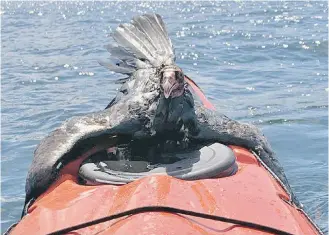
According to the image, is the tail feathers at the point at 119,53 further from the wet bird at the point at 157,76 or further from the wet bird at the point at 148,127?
the wet bird at the point at 148,127

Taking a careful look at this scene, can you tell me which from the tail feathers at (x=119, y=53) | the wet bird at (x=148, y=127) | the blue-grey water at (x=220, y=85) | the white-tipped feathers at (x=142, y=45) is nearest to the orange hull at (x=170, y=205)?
the wet bird at (x=148, y=127)

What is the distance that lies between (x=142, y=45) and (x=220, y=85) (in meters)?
5.53

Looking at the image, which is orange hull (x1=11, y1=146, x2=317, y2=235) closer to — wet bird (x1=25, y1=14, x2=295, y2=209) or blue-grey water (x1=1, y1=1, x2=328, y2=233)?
wet bird (x1=25, y1=14, x2=295, y2=209)

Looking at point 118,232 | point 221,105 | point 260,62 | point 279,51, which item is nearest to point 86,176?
point 118,232

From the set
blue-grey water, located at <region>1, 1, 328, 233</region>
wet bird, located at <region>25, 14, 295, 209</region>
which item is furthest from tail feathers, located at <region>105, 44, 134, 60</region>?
blue-grey water, located at <region>1, 1, 328, 233</region>

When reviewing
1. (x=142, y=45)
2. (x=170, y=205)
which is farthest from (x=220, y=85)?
(x=170, y=205)

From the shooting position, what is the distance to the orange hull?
7.32 ft

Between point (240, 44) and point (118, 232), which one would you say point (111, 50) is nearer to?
point (118, 232)

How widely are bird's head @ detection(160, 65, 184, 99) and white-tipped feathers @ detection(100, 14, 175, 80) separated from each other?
437 millimetres

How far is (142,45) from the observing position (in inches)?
148

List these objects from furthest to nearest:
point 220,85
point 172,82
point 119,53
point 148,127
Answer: point 220,85 < point 119,53 < point 148,127 < point 172,82

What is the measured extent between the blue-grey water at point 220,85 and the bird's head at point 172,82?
78.8 inches

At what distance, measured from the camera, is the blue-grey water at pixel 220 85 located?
230 inches

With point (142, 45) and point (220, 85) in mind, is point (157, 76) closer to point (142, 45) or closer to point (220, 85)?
point (142, 45)
